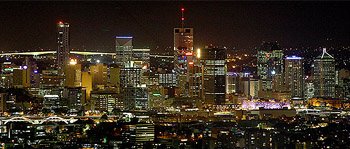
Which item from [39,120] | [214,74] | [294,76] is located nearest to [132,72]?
[214,74]

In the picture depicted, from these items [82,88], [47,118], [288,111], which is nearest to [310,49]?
[288,111]

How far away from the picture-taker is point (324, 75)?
73.3 feet

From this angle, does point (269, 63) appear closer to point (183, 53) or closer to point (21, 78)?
point (183, 53)

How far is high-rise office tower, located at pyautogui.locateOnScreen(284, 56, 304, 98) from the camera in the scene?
22688 millimetres

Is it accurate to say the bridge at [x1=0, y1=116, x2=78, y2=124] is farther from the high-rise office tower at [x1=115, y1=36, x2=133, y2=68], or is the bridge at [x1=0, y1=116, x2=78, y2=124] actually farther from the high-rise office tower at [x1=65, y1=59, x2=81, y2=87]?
the high-rise office tower at [x1=115, y1=36, x2=133, y2=68]

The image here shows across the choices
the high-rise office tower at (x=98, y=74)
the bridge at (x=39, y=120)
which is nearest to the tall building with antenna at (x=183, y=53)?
the high-rise office tower at (x=98, y=74)

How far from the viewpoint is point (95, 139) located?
1245 cm

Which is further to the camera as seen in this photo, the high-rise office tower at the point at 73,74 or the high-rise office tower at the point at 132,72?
the high-rise office tower at the point at 73,74

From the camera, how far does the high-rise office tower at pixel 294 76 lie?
2269cm

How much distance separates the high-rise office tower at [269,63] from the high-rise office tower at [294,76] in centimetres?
19

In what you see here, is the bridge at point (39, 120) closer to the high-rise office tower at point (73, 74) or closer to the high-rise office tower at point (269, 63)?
the high-rise office tower at point (73, 74)

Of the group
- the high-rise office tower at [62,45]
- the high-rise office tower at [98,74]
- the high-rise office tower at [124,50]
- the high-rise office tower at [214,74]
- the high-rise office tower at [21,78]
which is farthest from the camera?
the high-rise office tower at [124,50]

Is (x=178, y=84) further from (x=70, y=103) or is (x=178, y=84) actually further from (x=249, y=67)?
(x=70, y=103)

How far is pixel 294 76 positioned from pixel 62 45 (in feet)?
19.8
